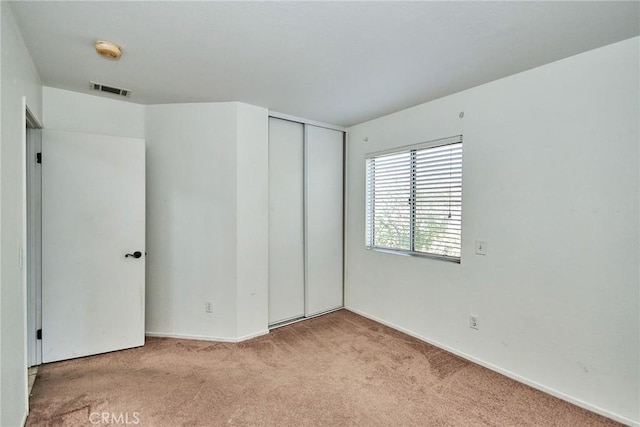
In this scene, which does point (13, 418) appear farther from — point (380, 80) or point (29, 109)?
point (380, 80)

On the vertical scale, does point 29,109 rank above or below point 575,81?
below

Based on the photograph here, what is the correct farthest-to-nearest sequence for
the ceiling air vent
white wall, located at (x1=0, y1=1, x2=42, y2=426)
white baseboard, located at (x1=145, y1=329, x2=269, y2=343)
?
white baseboard, located at (x1=145, y1=329, x2=269, y2=343) → the ceiling air vent → white wall, located at (x1=0, y1=1, x2=42, y2=426)

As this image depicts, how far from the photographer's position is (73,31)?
1.78 meters

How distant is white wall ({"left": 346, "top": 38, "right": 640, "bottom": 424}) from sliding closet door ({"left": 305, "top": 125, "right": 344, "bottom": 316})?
126 cm

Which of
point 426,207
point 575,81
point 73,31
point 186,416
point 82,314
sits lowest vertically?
point 186,416

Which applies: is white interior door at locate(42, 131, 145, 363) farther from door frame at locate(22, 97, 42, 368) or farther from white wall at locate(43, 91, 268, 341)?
white wall at locate(43, 91, 268, 341)

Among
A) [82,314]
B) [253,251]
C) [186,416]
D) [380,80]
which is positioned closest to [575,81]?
[380,80]

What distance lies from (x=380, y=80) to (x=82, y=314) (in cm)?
334

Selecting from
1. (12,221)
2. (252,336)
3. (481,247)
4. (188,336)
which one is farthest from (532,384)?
(12,221)

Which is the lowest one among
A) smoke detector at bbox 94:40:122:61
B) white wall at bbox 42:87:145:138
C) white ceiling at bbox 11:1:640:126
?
white wall at bbox 42:87:145:138

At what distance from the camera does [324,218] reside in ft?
12.5

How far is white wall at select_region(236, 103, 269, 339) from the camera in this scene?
9.84ft

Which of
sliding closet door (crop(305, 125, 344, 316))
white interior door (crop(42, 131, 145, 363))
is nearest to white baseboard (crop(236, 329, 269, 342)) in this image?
sliding closet door (crop(305, 125, 344, 316))

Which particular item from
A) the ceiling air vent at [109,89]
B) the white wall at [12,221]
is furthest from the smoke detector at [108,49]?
the ceiling air vent at [109,89]
